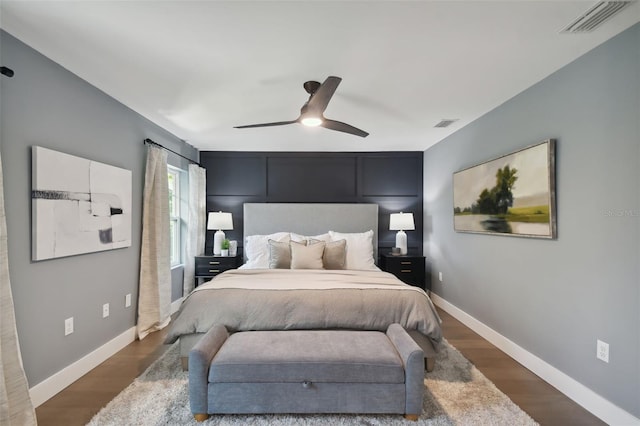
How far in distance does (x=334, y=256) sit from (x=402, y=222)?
148 centimetres

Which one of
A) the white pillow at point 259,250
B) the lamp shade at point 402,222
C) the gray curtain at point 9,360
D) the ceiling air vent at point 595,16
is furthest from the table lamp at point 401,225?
the gray curtain at point 9,360

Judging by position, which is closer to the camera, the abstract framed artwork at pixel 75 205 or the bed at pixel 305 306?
the abstract framed artwork at pixel 75 205

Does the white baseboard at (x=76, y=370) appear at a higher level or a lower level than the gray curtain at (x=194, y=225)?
lower

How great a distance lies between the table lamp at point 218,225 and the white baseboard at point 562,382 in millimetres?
3527

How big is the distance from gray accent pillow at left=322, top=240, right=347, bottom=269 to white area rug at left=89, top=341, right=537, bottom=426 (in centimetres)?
163

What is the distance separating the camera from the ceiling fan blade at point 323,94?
6.94ft

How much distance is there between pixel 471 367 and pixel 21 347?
3383 millimetres

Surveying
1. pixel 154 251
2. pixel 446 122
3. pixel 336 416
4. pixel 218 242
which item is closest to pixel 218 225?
pixel 218 242

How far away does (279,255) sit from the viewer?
3.89m

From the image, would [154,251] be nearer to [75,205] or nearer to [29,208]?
[75,205]

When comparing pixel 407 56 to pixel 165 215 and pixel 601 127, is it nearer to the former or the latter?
pixel 601 127

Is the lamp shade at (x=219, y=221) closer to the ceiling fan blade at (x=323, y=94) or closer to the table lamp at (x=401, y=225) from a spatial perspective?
the table lamp at (x=401, y=225)

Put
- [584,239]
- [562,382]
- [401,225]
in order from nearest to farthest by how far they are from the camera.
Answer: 1. [584,239]
2. [562,382]
3. [401,225]

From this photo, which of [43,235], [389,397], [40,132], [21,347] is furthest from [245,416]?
[40,132]
